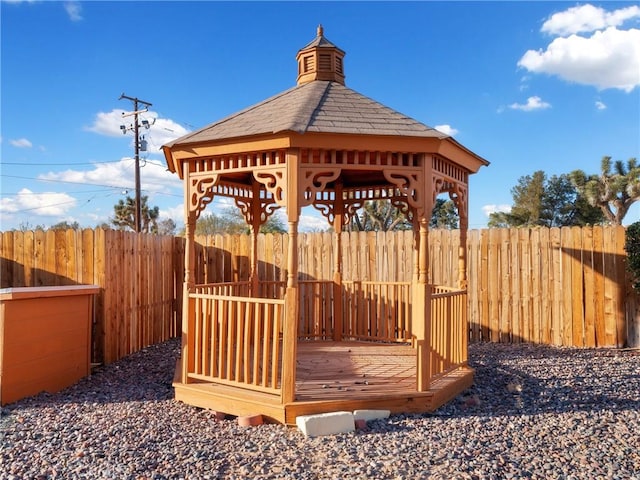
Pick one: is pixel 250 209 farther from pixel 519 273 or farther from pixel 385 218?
pixel 385 218

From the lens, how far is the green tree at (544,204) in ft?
86.3

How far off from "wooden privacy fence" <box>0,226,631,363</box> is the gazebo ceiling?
2.46 meters

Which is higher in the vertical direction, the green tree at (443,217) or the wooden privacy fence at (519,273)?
the green tree at (443,217)

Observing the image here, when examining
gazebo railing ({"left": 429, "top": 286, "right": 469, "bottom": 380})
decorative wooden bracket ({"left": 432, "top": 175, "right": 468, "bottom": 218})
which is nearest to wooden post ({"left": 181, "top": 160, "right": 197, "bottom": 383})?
gazebo railing ({"left": 429, "top": 286, "right": 469, "bottom": 380})

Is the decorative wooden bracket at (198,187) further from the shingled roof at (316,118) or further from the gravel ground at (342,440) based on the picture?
the gravel ground at (342,440)

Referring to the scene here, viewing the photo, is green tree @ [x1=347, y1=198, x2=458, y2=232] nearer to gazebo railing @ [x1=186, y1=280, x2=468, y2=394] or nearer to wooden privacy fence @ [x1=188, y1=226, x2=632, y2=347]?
wooden privacy fence @ [x1=188, y1=226, x2=632, y2=347]

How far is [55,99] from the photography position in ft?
43.1

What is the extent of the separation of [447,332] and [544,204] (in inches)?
967

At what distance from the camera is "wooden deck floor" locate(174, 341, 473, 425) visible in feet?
13.5

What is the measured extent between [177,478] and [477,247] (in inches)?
257

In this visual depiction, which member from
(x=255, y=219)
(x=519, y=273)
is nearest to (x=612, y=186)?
(x=519, y=273)

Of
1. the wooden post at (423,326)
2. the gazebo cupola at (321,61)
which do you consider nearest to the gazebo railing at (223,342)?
the wooden post at (423,326)

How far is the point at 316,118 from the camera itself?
14.8 ft

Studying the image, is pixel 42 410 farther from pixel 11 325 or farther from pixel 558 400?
pixel 558 400
